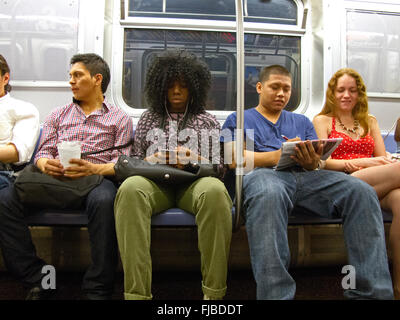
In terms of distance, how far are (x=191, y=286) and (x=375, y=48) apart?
2.61 m

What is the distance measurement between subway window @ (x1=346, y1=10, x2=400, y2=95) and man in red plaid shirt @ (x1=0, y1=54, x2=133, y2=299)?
7.12 ft

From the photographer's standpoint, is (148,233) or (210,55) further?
(210,55)

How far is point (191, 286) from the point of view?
86.0 inches

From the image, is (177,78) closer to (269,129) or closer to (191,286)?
(269,129)

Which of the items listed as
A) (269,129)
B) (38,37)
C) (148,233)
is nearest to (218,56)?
(269,129)

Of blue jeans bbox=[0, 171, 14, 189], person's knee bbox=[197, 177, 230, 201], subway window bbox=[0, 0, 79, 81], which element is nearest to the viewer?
person's knee bbox=[197, 177, 230, 201]

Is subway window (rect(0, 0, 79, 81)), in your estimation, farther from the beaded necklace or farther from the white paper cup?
the beaded necklace

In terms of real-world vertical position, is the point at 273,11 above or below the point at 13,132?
above

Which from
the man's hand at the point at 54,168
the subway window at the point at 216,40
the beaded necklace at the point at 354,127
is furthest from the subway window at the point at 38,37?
the beaded necklace at the point at 354,127

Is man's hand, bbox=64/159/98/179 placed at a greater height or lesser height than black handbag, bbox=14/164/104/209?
greater

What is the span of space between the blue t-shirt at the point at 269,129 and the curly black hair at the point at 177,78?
11.1 inches

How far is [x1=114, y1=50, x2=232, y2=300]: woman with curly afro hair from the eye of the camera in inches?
60.3

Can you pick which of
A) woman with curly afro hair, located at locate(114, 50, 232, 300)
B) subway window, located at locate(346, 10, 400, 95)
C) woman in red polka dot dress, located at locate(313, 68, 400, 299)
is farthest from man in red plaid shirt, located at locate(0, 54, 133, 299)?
subway window, located at locate(346, 10, 400, 95)

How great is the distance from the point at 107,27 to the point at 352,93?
202 centimetres
